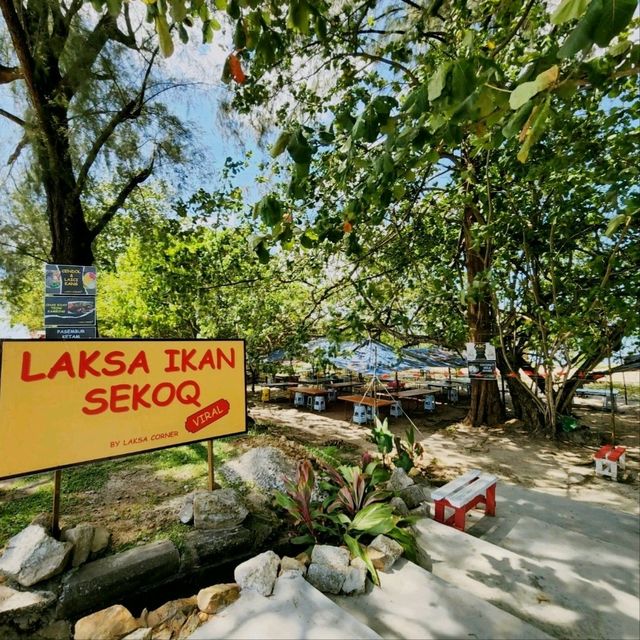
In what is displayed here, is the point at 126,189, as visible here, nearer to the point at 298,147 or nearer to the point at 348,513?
the point at 298,147

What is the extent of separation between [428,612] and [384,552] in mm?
462

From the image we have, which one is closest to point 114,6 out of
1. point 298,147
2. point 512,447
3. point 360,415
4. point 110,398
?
point 298,147

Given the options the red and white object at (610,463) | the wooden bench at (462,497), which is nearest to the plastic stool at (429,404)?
the red and white object at (610,463)

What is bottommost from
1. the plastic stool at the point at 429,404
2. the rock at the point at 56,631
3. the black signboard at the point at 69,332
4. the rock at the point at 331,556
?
the plastic stool at the point at 429,404

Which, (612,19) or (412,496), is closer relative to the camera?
(612,19)

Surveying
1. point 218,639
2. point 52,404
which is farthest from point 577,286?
point 52,404

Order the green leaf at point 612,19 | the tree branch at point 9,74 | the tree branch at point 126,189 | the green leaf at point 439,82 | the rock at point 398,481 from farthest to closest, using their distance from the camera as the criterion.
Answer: the tree branch at point 126,189 < the tree branch at point 9,74 < the rock at point 398,481 < the green leaf at point 439,82 < the green leaf at point 612,19

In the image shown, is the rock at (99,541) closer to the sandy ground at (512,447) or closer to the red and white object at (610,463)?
the sandy ground at (512,447)

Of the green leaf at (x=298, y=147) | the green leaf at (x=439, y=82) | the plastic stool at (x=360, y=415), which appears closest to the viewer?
the green leaf at (x=439, y=82)

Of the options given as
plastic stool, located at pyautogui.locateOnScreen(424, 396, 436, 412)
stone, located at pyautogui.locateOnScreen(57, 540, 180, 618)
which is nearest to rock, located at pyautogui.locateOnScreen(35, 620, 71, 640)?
stone, located at pyautogui.locateOnScreen(57, 540, 180, 618)

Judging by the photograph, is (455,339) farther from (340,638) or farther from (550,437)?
(340,638)

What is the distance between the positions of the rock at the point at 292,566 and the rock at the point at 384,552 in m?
0.46

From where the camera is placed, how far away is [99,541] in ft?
7.47

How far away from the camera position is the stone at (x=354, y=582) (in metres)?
2.04
